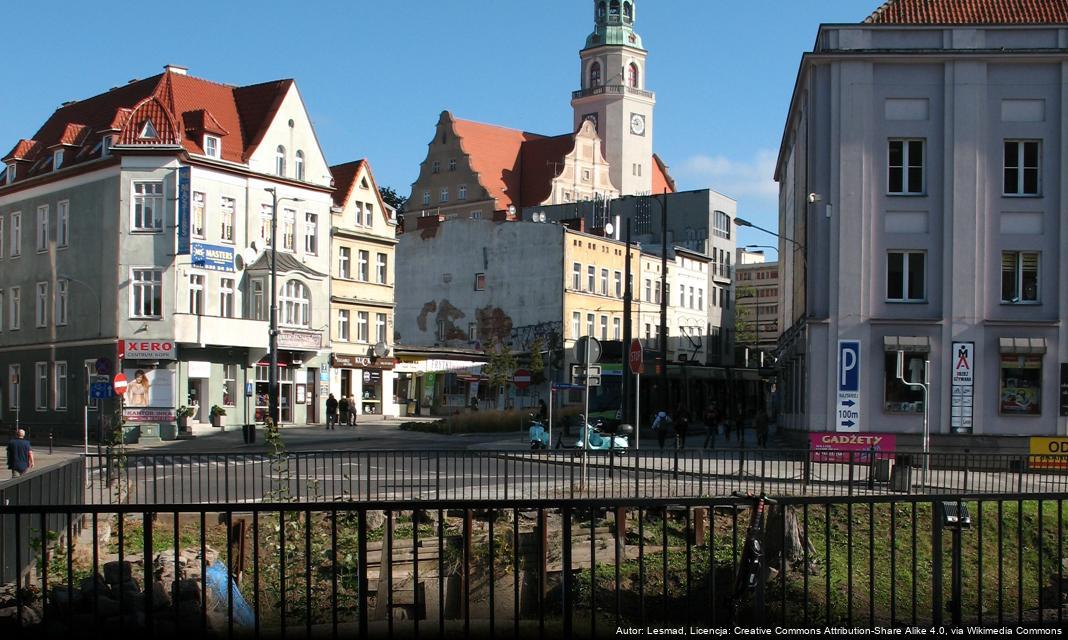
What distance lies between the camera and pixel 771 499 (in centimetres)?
→ 929

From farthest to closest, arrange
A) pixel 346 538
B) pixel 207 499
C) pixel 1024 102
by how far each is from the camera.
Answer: pixel 1024 102, pixel 207 499, pixel 346 538

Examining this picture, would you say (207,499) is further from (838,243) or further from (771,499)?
(838,243)

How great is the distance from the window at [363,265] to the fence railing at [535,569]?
4448 cm

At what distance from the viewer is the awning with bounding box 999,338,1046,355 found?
35.5m

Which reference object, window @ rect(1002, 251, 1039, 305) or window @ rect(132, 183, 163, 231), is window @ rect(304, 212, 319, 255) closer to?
window @ rect(132, 183, 163, 231)

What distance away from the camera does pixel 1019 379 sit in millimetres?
35938

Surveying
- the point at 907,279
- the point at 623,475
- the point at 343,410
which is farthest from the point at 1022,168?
the point at 343,410

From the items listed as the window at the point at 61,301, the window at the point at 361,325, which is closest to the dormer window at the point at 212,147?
the window at the point at 61,301

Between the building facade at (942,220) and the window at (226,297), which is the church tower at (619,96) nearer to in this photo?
the window at (226,297)

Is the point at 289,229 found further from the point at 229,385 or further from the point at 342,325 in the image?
the point at 229,385

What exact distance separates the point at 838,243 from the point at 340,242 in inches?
1243

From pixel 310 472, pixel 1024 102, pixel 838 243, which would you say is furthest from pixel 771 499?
pixel 1024 102

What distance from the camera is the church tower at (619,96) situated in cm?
11269

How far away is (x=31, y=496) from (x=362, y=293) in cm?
4778
